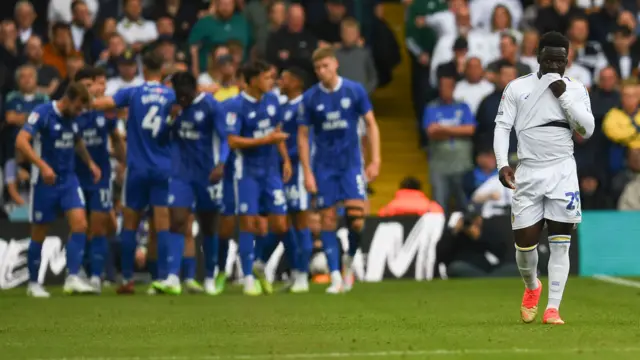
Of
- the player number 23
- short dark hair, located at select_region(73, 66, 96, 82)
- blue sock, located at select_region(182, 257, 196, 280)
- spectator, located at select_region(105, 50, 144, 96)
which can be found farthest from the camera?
spectator, located at select_region(105, 50, 144, 96)

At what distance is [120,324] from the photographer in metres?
11.7

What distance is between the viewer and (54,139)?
16.2 meters

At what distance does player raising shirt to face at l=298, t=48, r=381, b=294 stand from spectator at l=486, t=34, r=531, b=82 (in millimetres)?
6075

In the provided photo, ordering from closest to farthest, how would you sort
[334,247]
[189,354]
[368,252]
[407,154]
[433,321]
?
[189,354], [433,321], [334,247], [368,252], [407,154]

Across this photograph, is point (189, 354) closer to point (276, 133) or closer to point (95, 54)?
point (276, 133)

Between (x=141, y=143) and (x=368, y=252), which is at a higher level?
(x=141, y=143)

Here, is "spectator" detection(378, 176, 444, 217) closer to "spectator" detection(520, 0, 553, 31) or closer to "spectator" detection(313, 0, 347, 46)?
Answer: "spectator" detection(313, 0, 347, 46)

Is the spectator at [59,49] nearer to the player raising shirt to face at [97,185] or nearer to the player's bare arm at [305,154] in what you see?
the player raising shirt to face at [97,185]

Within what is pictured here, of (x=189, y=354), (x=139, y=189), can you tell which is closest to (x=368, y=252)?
(x=139, y=189)

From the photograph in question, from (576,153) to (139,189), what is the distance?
25.4 ft

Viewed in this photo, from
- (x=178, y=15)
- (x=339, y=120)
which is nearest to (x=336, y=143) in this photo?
(x=339, y=120)

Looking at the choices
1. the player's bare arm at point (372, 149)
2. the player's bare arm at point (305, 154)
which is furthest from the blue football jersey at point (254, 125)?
the player's bare arm at point (372, 149)

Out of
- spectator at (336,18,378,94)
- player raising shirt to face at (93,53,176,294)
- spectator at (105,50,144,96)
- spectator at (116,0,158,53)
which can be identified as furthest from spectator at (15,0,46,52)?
player raising shirt to face at (93,53,176,294)

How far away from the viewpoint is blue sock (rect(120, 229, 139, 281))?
16.6 m
